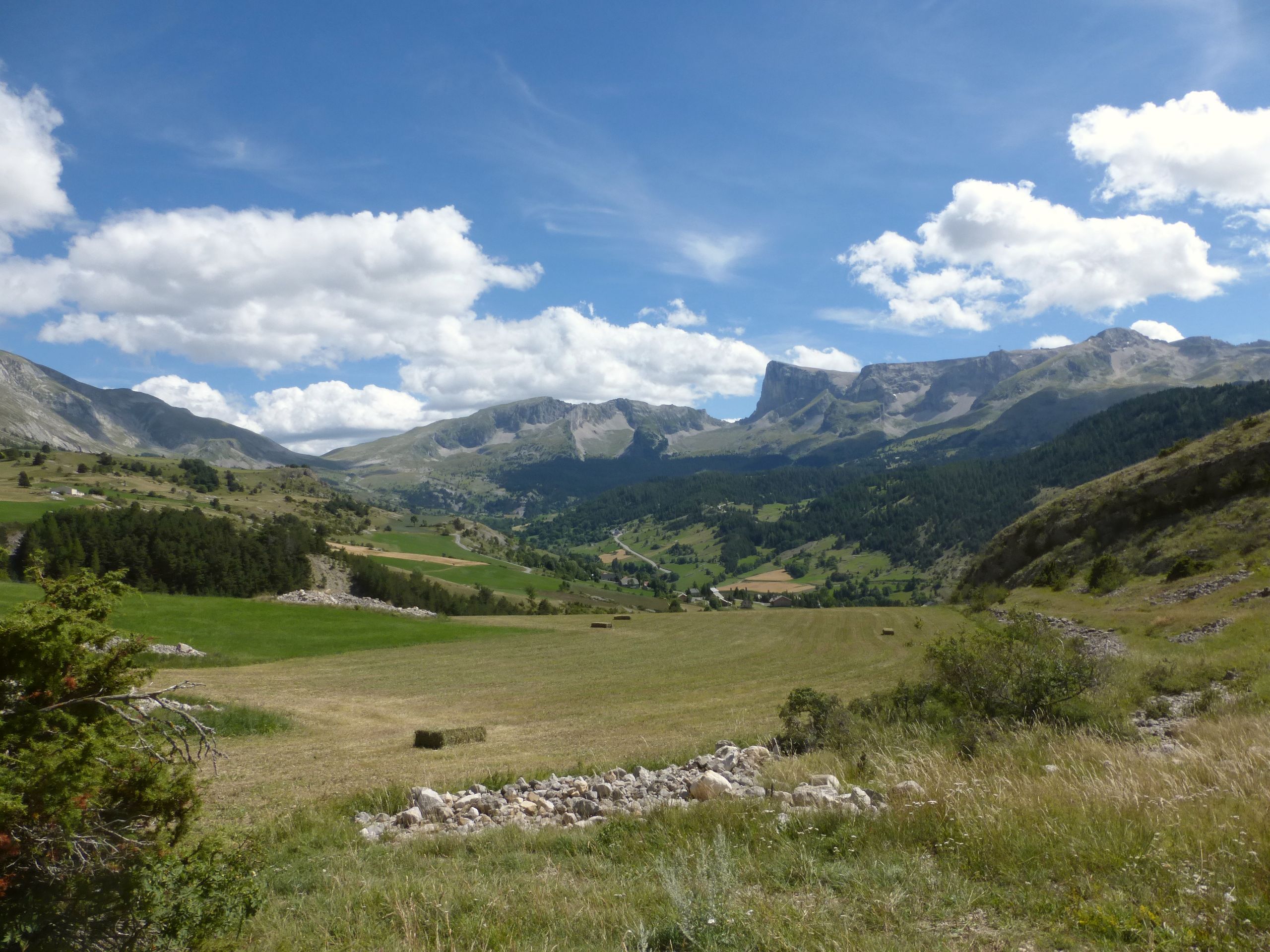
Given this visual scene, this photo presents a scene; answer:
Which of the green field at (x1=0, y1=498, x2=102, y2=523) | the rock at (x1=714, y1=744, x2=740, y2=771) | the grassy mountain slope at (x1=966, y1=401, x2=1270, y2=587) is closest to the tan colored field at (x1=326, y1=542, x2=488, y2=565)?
the green field at (x1=0, y1=498, x2=102, y2=523)

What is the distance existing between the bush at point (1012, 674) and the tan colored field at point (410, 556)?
125953 millimetres

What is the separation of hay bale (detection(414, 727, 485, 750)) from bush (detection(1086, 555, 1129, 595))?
159 feet

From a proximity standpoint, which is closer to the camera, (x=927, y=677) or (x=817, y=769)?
(x=817, y=769)

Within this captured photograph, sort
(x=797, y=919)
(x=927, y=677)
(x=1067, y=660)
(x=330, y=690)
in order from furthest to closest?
(x=330, y=690) → (x=927, y=677) → (x=1067, y=660) → (x=797, y=919)

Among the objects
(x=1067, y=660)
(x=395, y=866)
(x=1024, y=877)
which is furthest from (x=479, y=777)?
(x=1067, y=660)

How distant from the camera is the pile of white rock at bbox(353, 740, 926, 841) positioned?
930 cm

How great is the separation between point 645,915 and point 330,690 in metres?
31.8

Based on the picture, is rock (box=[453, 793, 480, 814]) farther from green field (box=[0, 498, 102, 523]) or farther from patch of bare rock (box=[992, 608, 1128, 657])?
green field (box=[0, 498, 102, 523])

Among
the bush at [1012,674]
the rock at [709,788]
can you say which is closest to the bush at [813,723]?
the bush at [1012,674]

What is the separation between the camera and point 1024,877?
6223 mm

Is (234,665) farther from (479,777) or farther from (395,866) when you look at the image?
(395,866)

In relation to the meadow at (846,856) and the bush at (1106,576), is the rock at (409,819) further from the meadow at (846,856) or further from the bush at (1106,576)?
the bush at (1106,576)

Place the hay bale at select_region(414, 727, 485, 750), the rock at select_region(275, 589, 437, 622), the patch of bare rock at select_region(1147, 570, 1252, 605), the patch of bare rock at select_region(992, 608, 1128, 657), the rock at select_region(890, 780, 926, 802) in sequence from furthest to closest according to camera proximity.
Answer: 1. the rock at select_region(275, 589, 437, 622)
2. the patch of bare rock at select_region(1147, 570, 1252, 605)
3. the patch of bare rock at select_region(992, 608, 1128, 657)
4. the hay bale at select_region(414, 727, 485, 750)
5. the rock at select_region(890, 780, 926, 802)

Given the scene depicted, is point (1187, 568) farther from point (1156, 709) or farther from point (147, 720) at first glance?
point (147, 720)
